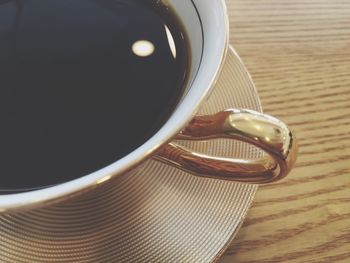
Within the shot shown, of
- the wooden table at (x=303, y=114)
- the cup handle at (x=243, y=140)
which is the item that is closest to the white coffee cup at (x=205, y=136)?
the cup handle at (x=243, y=140)

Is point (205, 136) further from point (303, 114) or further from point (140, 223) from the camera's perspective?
point (303, 114)

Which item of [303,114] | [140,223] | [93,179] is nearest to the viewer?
[93,179]

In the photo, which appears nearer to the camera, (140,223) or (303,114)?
(140,223)

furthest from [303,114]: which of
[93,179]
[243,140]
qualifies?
[93,179]

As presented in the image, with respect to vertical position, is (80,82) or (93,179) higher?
(80,82)

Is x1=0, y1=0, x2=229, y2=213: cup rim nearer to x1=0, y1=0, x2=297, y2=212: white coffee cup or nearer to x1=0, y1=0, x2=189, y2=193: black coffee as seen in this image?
x1=0, y1=0, x2=297, y2=212: white coffee cup

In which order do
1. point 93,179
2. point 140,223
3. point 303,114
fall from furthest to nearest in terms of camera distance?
point 303,114, point 140,223, point 93,179

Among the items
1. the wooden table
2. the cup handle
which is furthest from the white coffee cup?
the wooden table
